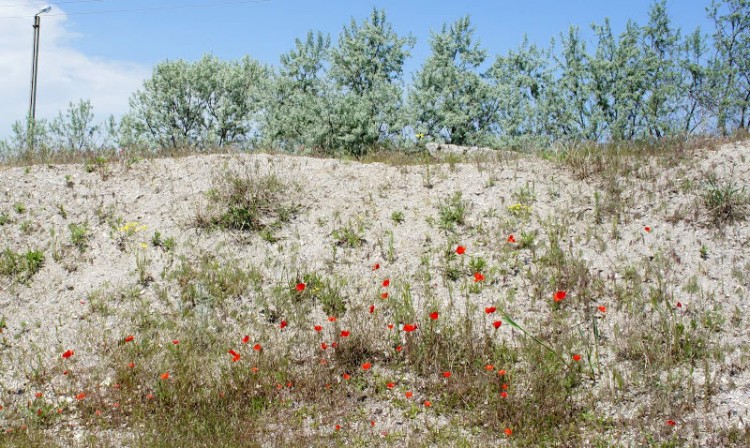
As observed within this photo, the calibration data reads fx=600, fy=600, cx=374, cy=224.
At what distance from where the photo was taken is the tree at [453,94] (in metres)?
30.1

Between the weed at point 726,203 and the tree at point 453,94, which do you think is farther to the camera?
the tree at point 453,94

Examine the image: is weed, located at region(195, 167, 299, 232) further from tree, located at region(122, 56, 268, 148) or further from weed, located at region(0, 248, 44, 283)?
tree, located at region(122, 56, 268, 148)

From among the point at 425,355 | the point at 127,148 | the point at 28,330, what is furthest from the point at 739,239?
the point at 127,148

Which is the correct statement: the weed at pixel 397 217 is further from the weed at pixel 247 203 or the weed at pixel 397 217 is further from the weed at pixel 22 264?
the weed at pixel 22 264

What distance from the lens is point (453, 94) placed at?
31.1 m

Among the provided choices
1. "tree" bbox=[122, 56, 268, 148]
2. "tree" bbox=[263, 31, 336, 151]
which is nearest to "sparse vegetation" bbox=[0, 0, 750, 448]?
"tree" bbox=[263, 31, 336, 151]

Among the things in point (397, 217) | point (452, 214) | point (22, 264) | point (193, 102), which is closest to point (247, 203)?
point (397, 217)

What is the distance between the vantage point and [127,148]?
40.7 feet

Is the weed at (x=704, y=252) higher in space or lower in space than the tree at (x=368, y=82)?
lower

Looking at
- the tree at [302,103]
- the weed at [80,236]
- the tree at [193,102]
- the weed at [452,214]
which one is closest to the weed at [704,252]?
the weed at [452,214]

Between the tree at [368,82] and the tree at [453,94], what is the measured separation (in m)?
1.45

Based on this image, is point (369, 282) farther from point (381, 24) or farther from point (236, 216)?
point (381, 24)

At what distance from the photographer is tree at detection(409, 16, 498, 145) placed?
3011cm

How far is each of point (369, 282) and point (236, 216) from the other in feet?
9.18
